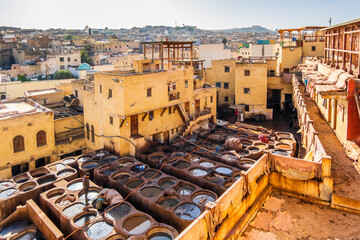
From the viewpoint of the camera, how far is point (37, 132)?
25359mm

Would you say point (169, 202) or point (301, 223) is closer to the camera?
point (301, 223)

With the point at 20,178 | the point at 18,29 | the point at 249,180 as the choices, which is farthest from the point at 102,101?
the point at 18,29

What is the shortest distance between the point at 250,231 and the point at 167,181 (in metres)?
10.4

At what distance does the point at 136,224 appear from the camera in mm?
14922

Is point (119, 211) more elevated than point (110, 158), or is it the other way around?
point (110, 158)

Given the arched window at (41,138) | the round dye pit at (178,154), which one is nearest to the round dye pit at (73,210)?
the round dye pit at (178,154)

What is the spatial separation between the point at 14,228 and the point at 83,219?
403 centimetres

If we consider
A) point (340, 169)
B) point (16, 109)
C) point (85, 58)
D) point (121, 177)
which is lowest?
point (121, 177)

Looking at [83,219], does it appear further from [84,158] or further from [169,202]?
[84,158]

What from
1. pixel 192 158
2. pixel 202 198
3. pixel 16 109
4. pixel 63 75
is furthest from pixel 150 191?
pixel 63 75

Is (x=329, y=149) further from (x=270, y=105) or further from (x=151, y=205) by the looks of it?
(x=270, y=105)

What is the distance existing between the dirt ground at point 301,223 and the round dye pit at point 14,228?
12.5 meters

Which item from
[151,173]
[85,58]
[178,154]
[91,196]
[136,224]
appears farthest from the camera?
[85,58]

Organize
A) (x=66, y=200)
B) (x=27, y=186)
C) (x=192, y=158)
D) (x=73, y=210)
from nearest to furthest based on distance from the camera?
(x=73, y=210)
(x=66, y=200)
(x=27, y=186)
(x=192, y=158)
